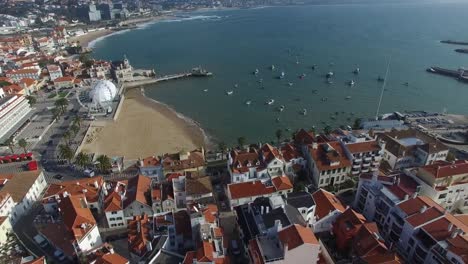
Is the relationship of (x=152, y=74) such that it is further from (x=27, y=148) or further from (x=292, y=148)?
(x=292, y=148)

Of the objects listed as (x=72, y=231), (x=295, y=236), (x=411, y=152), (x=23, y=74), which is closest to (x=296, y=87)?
(x=411, y=152)

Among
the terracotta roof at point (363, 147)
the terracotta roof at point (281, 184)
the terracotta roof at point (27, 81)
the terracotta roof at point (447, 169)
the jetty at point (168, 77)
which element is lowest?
the jetty at point (168, 77)

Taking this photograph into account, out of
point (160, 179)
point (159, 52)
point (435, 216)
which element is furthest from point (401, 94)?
point (159, 52)

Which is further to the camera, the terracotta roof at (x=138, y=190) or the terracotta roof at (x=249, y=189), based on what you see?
the terracotta roof at (x=249, y=189)

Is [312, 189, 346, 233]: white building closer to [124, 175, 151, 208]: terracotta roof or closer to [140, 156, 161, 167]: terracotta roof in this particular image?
[124, 175, 151, 208]: terracotta roof

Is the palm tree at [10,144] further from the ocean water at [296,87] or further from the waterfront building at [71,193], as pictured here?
the ocean water at [296,87]

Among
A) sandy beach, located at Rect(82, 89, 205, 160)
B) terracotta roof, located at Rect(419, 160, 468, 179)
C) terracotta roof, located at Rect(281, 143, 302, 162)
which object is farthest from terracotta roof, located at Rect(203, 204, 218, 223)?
terracotta roof, located at Rect(419, 160, 468, 179)

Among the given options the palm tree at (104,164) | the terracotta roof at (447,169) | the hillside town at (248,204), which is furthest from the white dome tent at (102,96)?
the terracotta roof at (447,169)
